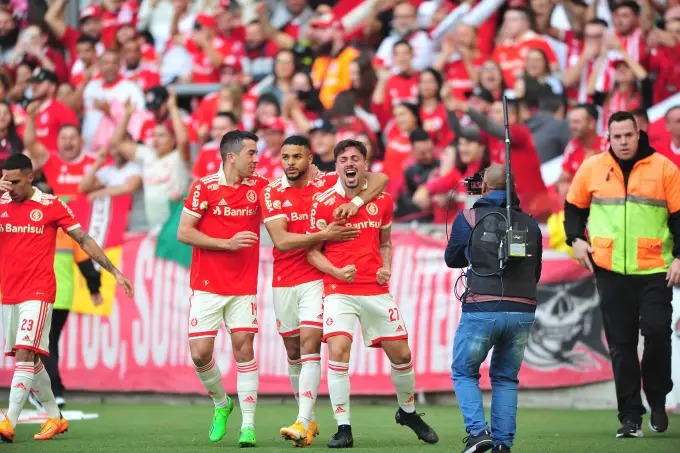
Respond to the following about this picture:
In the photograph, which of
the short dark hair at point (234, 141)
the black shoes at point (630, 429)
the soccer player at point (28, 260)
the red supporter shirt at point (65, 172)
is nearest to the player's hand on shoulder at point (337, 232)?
the short dark hair at point (234, 141)

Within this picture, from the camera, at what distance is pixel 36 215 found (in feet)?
36.6

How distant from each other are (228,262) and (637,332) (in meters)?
3.26

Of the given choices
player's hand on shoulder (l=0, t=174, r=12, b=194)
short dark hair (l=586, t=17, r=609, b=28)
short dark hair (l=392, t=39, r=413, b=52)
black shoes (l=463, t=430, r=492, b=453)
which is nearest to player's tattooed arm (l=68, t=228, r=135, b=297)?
player's hand on shoulder (l=0, t=174, r=12, b=194)

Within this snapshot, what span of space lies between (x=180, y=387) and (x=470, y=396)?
635 cm

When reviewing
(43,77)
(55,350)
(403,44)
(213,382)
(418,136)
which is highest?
(403,44)

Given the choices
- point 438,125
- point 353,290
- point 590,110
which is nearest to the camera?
point 353,290

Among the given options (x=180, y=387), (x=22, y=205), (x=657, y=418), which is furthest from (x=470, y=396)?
(x=180, y=387)

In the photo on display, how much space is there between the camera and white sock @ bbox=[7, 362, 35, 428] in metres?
10.9

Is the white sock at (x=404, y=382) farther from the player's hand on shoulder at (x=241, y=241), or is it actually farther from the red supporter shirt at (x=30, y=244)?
the red supporter shirt at (x=30, y=244)

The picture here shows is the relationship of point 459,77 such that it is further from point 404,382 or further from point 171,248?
point 404,382

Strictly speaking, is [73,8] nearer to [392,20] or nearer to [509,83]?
[392,20]

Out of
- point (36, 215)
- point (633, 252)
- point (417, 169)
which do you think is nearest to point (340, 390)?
point (633, 252)

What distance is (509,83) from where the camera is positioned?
17000 millimetres

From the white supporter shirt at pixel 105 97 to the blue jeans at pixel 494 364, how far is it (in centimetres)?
1101
